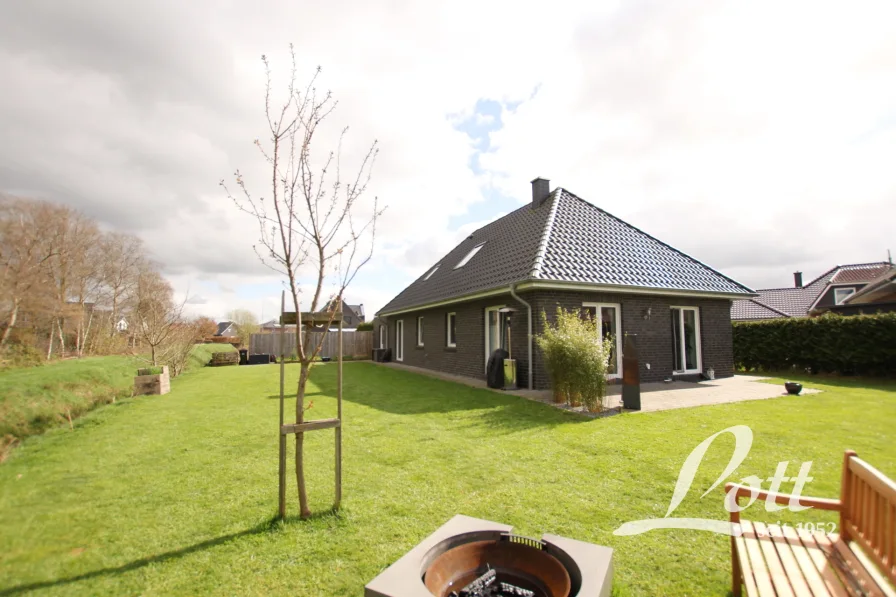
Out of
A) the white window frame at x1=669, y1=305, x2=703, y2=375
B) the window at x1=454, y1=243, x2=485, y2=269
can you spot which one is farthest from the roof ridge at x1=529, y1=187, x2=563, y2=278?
the white window frame at x1=669, y1=305, x2=703, y2=375

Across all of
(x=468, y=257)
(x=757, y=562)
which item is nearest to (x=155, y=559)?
(x=757, y=562)

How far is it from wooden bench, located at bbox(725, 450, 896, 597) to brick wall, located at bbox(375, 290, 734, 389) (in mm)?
7393

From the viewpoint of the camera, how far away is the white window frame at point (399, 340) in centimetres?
1992

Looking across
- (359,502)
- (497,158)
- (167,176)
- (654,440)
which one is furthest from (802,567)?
(167,176)

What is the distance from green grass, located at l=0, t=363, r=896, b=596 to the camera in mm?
2783

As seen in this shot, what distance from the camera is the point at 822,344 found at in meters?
13.4

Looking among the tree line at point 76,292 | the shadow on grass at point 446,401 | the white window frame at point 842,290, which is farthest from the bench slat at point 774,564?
the white window frame at point 842,290

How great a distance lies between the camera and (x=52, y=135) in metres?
6.06

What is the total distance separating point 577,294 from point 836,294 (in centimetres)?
3008

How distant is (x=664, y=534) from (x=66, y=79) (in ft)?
26.8

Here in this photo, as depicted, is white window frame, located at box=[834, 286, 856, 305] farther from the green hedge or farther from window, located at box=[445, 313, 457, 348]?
window, located at box=[445, 313, 457, 348]

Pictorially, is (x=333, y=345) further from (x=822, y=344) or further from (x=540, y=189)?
(x=822, y=344)

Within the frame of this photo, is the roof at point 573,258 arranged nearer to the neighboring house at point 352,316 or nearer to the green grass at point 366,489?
the green grass at point 366,489

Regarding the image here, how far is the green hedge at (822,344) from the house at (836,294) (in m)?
9.54
